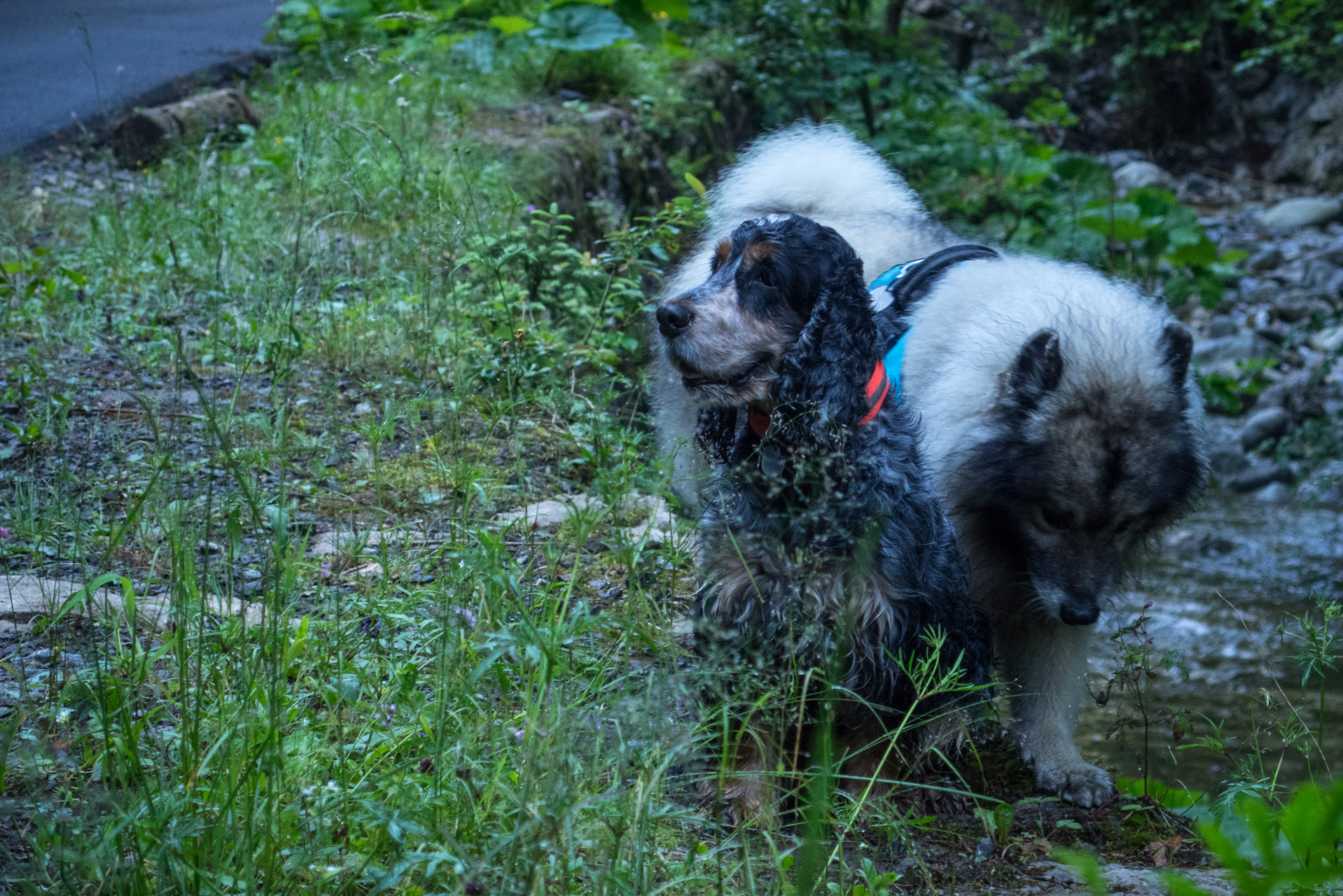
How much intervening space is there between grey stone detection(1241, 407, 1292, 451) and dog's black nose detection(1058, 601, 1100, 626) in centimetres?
622

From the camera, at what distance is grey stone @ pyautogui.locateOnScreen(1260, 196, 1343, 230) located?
1233cm

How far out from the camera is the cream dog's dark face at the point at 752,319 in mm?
2660

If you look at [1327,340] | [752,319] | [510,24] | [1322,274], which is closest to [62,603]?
[752,319]

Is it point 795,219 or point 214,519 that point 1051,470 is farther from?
point 214,519

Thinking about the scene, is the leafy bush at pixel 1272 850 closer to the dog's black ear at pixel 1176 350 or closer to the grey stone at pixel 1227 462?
the dog's black ear at pixel 1176 350

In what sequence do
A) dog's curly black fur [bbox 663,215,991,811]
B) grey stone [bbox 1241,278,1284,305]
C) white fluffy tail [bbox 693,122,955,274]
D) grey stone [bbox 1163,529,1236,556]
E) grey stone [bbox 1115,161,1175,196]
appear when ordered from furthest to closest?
grey stone [bbox 1115,161,1175,196]
grey stone [bbox 1241,278,1284,305]
grey stone [bbox 1163,529,1236,556]
white fluffy tail [bbox 693,122,955,274]
dog's curly black fur [bbox 663,215,991,811]

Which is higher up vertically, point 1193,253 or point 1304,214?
point 1193,253

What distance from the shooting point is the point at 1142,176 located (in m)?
13.4

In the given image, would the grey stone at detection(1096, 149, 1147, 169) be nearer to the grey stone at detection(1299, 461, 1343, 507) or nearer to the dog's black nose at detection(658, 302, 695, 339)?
the grey stone at detection(1299, 461, 1343, 507)

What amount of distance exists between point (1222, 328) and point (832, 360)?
28.3ft

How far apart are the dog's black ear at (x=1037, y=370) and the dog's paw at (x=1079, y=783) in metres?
1.09

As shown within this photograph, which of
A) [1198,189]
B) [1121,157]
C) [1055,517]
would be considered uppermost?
[1055,517]

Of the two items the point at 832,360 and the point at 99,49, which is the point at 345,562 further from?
the point at 99,49

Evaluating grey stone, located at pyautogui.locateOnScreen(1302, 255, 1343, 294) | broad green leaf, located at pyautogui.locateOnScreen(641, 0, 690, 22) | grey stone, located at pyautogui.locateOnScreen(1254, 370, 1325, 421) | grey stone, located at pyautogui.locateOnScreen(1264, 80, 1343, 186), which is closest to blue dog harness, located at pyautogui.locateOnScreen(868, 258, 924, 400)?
broad green leaf, located at pyautogui.locateOnScreen(641, 0, 690, 22)
